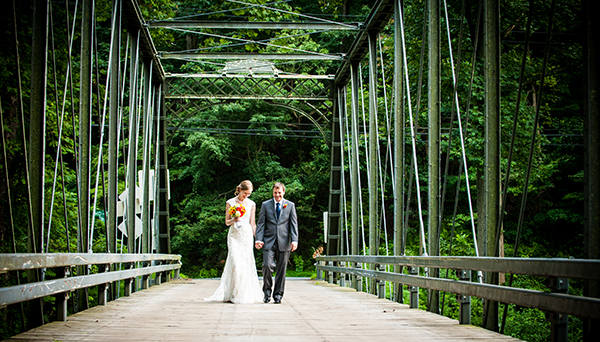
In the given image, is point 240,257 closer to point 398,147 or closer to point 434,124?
point 398,147

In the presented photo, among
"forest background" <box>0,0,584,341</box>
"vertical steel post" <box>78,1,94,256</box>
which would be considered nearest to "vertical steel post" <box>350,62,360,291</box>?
"forest background" <box>0,0,584,341</box>

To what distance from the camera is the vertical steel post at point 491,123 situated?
6422 mm

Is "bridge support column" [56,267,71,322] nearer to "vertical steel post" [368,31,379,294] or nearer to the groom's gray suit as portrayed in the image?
the groom's gray suit

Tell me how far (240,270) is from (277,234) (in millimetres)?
769

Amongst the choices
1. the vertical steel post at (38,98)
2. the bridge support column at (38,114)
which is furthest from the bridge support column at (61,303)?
the vertical steel post at (38,98)

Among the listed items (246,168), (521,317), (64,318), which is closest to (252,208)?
(64,318)

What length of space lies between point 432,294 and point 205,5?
23.9 metres

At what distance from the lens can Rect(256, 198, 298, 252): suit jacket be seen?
353 inches

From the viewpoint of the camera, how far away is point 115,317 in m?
6.58

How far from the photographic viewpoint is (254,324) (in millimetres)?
6098

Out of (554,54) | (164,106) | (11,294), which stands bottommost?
(11,294)

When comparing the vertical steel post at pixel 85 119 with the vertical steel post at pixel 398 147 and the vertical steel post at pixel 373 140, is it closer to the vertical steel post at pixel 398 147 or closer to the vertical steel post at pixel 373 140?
the vertical steel post at pixel 398 147

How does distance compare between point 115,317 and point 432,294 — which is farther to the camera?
point 432,294

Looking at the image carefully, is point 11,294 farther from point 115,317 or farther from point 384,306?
point 384,306
